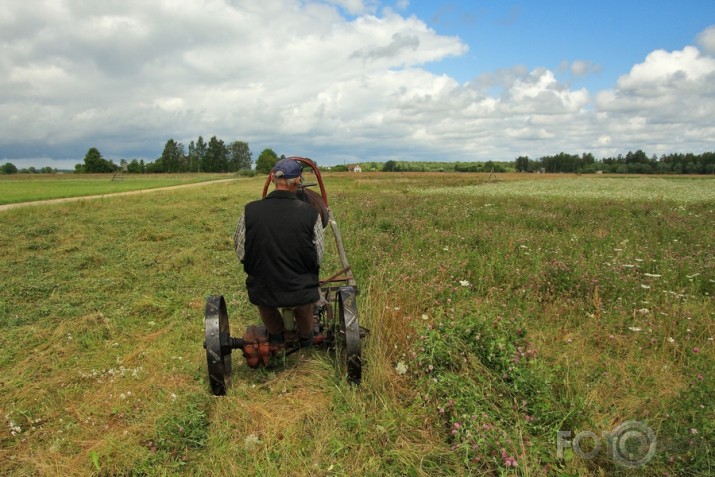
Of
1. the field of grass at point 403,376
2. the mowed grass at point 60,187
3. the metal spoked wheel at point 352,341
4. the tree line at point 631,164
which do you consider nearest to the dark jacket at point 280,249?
the metal spoked wheel at point 352,341

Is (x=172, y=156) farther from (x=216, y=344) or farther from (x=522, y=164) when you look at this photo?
(x=216, y=344)

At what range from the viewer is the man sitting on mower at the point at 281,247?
11.7 feet

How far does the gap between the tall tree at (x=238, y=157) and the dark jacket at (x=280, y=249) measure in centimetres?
13651

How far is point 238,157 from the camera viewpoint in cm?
13662

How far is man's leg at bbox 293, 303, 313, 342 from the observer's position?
387 cm

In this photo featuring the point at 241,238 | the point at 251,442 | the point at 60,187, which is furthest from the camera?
the point at 60,187

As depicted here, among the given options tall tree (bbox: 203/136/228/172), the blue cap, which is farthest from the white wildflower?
tall tree (bbox: 203/136/228/172)

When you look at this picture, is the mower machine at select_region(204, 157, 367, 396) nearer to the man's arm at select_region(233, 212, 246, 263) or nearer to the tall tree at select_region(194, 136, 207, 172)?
the man's arm at select_region(233, 212, 246, 263)

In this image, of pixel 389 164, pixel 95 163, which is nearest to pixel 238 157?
pixel 95 163

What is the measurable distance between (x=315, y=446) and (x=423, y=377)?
108 centimetres

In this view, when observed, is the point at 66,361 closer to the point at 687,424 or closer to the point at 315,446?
the point at 315,446

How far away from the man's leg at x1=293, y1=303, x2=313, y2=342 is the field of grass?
45 centimetres

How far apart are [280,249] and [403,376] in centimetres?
161

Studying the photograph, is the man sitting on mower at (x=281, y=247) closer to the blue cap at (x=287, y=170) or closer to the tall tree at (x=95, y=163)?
the blue cap at (x=287, y=170)
